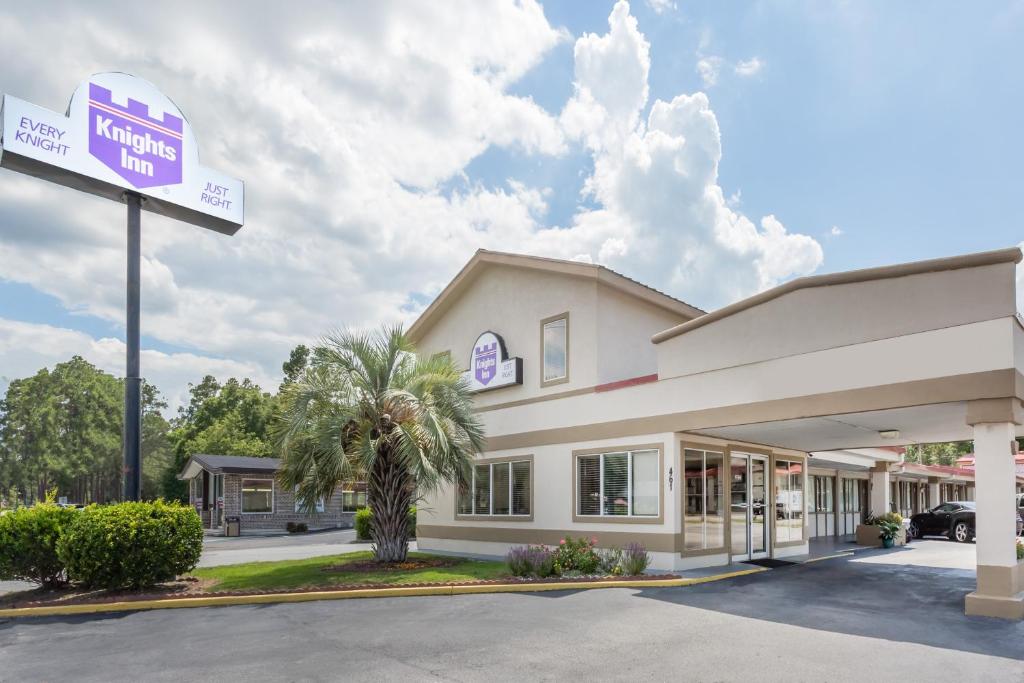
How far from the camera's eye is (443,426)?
16250 mm

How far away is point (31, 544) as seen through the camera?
13172mm

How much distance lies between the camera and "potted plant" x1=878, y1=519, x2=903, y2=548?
72.8 ft

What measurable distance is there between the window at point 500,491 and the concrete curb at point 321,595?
17.8 ft

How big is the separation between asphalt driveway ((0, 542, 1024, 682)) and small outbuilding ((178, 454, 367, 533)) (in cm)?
2288

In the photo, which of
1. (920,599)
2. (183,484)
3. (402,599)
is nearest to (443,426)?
(402,599)

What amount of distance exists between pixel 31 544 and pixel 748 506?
14.9 meters

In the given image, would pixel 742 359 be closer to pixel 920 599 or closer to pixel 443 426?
pixel 920 599

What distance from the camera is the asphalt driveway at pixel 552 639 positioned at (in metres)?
8.00

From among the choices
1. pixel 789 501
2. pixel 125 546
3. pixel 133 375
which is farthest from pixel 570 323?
pixel 125 546

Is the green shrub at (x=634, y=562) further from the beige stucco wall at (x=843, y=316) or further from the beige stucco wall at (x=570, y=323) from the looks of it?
the beige stucco wall at (x=570, y=323)

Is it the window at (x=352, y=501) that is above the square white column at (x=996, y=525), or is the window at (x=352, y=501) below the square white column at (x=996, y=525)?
below

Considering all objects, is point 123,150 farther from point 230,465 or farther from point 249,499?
point 249,499

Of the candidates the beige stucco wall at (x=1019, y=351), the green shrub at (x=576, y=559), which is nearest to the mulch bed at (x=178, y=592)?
the green shrub at (x=576, y=559)

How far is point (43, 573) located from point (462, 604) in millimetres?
7878
